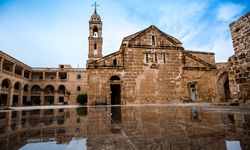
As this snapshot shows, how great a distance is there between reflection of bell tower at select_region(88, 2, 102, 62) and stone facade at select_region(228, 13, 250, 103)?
82.1 ft

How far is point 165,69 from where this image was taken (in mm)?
19047

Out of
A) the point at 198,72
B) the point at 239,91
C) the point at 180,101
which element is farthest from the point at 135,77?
the point at 239,91

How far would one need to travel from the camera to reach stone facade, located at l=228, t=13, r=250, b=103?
235 inches

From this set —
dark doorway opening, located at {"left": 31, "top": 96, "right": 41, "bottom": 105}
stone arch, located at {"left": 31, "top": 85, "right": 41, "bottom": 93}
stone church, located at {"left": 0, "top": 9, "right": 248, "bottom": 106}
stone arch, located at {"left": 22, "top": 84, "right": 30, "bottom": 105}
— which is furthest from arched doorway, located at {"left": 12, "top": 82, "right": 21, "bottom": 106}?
stone church, located at {"left": 0, "top": 9, "right": 248, "bottom": 106}

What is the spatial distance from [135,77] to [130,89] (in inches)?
62.5

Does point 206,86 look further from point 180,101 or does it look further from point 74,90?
point 74,90

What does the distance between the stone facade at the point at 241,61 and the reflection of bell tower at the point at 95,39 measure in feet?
82.1

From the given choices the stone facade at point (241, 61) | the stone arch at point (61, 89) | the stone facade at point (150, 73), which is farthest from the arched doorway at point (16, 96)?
the stone facade at point (241, 61)

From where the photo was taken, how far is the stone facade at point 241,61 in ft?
19.6

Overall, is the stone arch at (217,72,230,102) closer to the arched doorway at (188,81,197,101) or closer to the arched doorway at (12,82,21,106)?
the arched doorway at (188,81,197,101)

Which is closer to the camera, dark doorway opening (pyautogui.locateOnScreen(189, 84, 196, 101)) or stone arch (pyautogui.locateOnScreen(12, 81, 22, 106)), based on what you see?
dark doorway opening (pyautogui.locateOnScreen(189, 84, 196, 101))

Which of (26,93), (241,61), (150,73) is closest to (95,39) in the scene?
(150,73)

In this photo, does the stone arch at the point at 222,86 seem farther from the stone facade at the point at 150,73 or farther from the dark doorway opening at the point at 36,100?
the dark doorway opening at the point at 36,100

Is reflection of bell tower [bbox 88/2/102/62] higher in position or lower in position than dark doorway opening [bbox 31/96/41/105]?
higher
